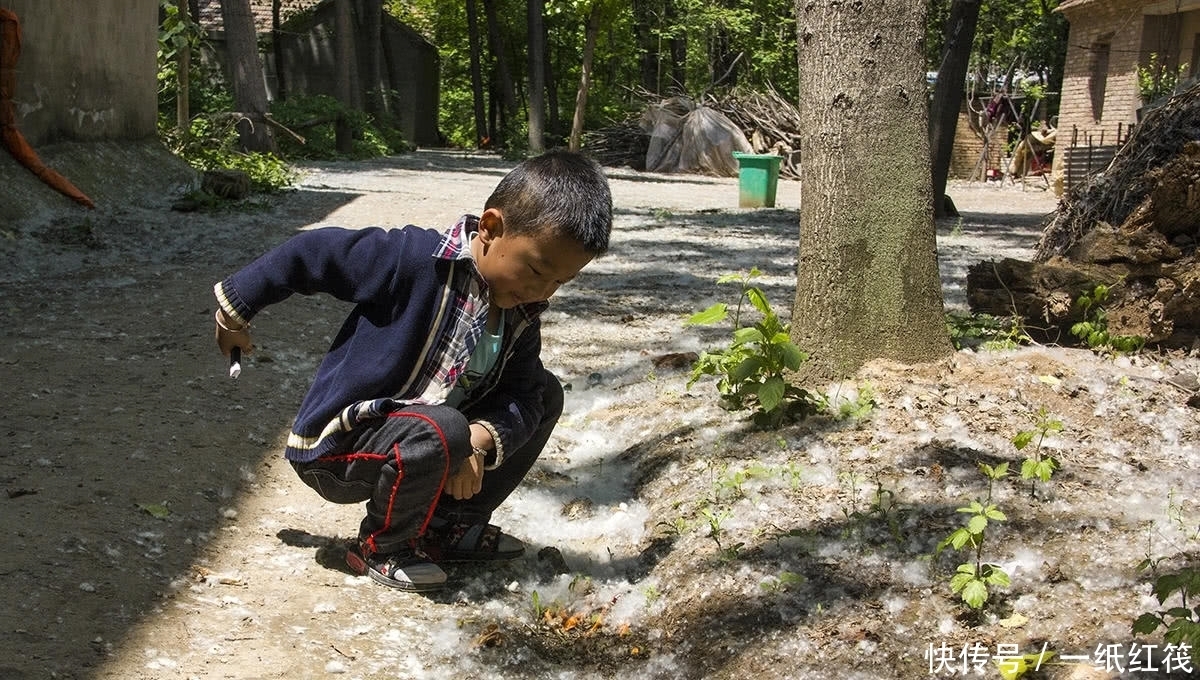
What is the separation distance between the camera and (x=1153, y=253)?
4539mm

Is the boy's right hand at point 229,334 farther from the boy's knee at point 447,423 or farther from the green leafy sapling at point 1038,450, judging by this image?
the green leafy sapling at point 1038,450

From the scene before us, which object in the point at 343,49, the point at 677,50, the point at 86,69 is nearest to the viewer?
the point at 86,69

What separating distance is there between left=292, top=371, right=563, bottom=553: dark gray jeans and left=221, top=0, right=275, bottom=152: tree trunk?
12590mm

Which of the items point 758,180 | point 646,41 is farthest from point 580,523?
point 646,41

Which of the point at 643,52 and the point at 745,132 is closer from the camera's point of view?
the point at 745,132

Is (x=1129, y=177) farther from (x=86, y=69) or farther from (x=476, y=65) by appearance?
(x=476, y=65)

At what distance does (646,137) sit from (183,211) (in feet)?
51.1

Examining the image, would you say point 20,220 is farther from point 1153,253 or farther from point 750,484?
point 1153,253

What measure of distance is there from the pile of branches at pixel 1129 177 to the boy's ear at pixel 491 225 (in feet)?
10.5

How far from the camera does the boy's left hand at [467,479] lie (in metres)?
2.72

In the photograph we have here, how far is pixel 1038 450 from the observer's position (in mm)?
3295

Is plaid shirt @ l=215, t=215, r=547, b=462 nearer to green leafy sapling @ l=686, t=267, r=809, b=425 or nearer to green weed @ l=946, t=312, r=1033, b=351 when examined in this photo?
green leafy sapling @ l=686, t=267, r=809, b=425

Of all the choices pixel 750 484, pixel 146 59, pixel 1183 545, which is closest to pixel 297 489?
pixel 750 484

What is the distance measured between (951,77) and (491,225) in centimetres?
941
